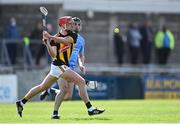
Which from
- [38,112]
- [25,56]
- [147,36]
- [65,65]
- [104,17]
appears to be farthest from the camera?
[104,17]

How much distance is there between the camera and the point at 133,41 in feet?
118

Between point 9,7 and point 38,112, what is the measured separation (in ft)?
55.9

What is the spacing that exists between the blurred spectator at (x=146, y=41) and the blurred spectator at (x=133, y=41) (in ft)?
0.92

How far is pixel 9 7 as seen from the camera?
1484 inches

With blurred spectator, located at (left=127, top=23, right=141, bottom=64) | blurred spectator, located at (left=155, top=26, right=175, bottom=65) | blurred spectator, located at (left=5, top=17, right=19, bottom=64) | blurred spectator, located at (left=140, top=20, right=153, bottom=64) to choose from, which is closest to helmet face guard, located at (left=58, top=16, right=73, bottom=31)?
blurred spectator, located at (left=5, top=17, right=19, bottom=64)

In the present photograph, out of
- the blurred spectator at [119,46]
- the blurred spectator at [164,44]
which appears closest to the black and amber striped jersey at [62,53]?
the blurred spectator at [119,46]

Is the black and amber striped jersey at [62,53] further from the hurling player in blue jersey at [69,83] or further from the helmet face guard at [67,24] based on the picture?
the hurling player in blue jersey at [69,83]

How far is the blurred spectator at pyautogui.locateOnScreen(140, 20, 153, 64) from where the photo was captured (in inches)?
1417

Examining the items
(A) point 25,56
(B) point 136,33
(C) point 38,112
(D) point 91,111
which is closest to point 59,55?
(D) point 91,111

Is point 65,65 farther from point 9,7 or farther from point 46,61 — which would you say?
point 9,7

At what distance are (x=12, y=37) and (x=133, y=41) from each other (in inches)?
225

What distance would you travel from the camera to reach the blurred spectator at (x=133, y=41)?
117 ft

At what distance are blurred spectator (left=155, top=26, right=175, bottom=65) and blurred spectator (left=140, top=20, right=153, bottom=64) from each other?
37cm

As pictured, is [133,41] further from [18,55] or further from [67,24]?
[67,24]
